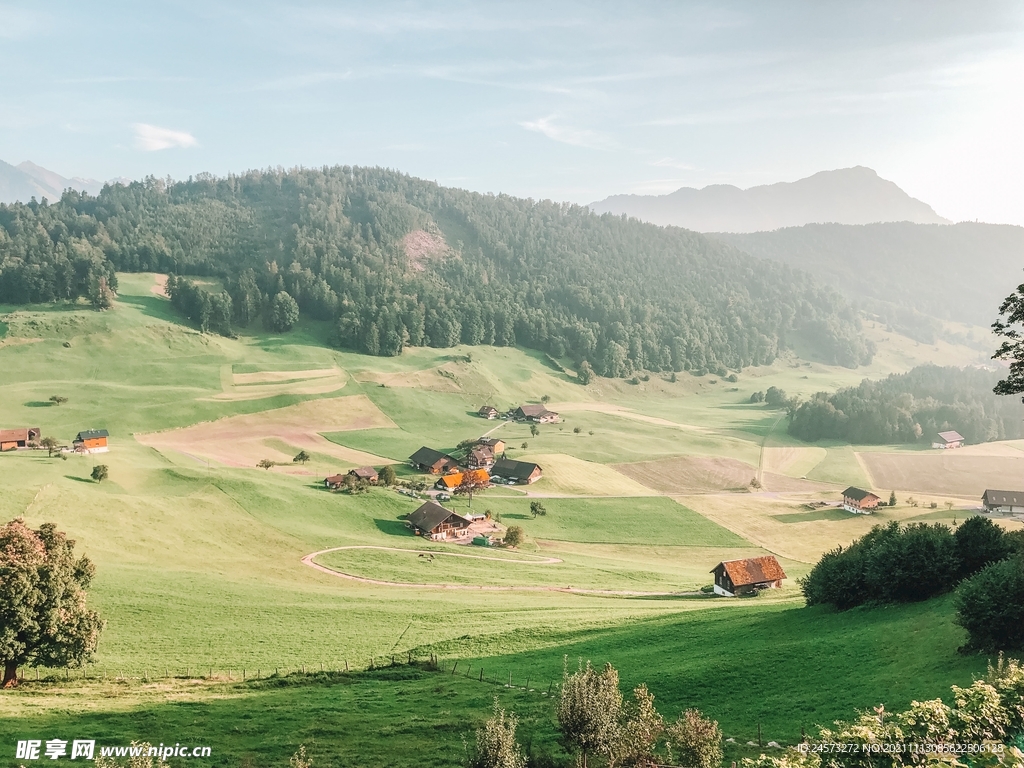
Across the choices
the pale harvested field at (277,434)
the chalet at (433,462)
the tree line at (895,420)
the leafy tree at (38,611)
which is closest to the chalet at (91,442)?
the pale harvested field at (277,434)

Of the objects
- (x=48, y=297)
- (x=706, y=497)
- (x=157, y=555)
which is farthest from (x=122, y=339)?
(x=706, y=497)

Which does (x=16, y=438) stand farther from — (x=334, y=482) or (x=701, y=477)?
(x=701, y=477)

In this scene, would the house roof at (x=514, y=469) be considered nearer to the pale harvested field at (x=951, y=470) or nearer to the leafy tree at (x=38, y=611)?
the pale harvested field at (x=951, y=470)

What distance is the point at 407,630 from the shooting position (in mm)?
49312

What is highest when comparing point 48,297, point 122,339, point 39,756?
point 48,297

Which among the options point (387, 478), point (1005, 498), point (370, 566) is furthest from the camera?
point (1005, 498)

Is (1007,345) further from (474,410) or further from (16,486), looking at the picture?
(474,410)

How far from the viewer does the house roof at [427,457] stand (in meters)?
121

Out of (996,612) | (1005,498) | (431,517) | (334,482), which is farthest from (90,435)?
(1005,498)

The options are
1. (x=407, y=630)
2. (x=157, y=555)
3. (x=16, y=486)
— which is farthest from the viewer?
(x=16, y=486)

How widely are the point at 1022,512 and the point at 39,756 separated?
139m

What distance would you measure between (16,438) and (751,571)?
120438 mm

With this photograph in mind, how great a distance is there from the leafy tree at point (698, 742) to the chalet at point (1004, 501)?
385ft

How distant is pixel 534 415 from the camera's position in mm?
173375
